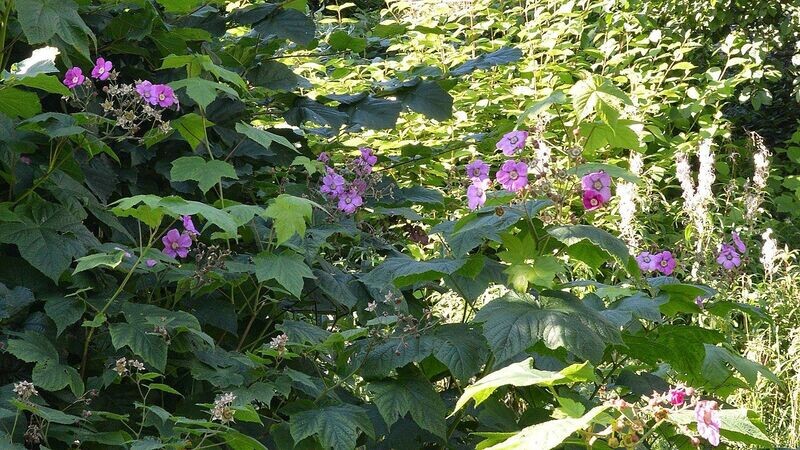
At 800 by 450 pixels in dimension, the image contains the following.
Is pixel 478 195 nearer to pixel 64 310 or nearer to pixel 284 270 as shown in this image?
pixel 284 270

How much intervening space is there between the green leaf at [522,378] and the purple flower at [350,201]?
3.78 ft

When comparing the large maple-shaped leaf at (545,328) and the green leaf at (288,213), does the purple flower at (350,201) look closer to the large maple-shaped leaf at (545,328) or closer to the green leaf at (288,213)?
the green leaf at (288,213)

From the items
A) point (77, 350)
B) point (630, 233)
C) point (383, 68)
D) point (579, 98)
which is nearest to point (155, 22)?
point (77, 350)

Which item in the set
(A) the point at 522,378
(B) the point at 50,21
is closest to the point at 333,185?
(B) the point at 50,21

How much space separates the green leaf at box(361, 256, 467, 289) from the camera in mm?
1960

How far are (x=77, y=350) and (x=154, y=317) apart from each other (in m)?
0.30

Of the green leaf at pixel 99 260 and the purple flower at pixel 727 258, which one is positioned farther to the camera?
the purple flower at pixel 727 258

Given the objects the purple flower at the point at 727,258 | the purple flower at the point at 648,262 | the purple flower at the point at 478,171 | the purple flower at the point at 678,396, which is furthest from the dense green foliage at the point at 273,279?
the purple flower at the point at 727,258

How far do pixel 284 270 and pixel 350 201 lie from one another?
553 mm

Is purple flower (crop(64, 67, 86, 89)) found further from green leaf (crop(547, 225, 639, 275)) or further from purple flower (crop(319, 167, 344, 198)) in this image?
green leaf (crop(547, 225, 639, 275))

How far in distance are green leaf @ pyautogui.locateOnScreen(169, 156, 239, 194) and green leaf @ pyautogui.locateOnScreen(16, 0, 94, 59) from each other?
1.00ft

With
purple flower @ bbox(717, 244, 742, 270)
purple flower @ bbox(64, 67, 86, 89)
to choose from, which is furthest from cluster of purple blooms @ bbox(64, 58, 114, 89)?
purple flower @ bbox(717, 244, 742, 270)

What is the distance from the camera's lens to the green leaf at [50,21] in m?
1.95

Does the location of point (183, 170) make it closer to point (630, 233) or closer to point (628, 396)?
point (628, 396)
